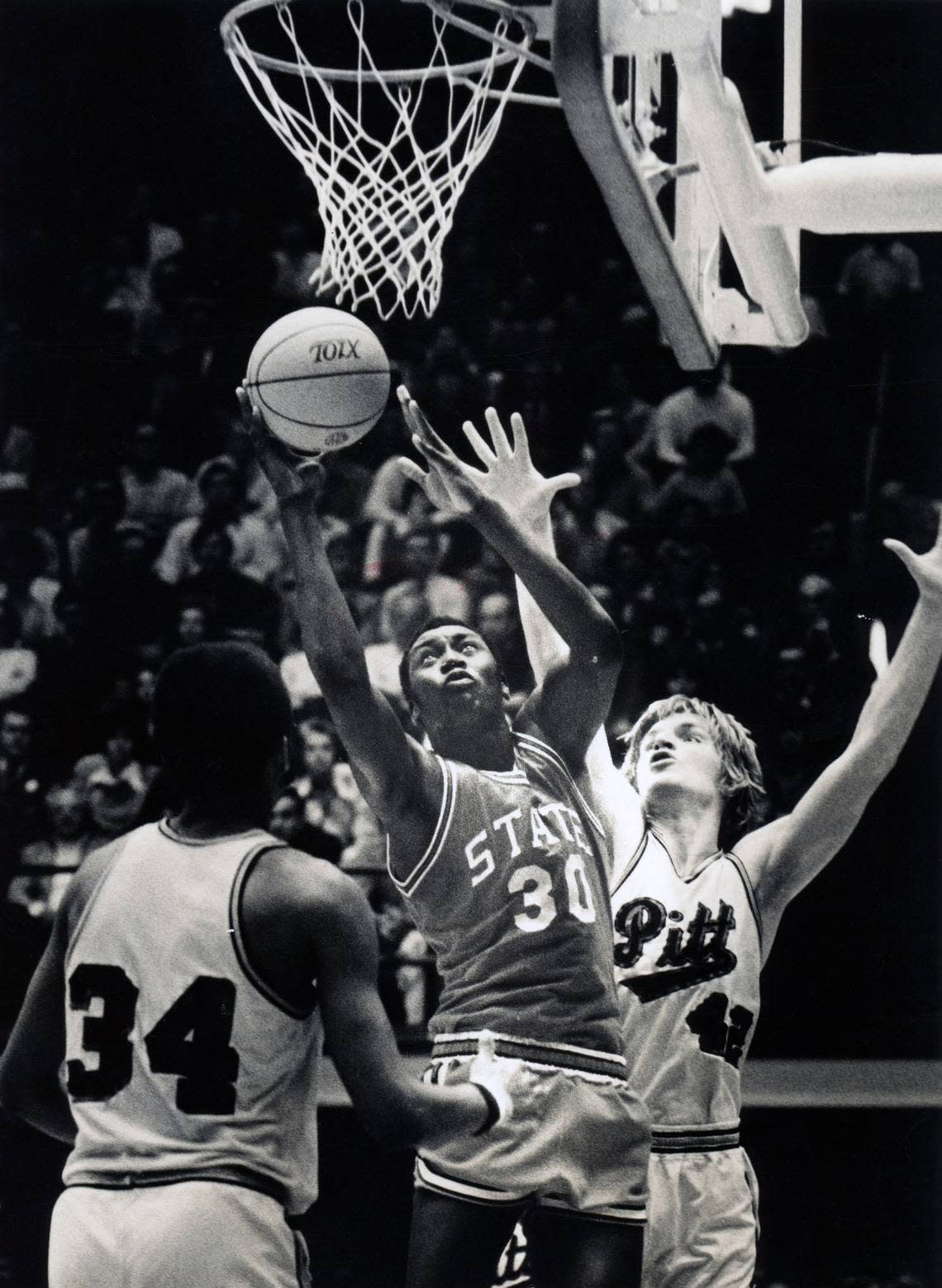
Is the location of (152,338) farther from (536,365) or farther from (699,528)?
(699,528)

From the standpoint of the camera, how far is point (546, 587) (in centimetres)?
394

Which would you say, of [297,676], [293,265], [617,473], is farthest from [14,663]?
[617,473]

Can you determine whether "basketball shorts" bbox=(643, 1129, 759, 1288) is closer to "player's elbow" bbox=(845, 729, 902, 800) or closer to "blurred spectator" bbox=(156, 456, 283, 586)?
"player's elbow" bbox=(845, 729, 902, 800)

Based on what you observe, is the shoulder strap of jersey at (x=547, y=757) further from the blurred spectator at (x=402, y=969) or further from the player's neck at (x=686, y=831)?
the blurred spectator at (x=402, y=969)

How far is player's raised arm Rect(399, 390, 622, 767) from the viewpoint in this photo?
3.85 meters

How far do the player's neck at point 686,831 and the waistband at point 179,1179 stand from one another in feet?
7.31

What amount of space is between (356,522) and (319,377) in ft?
8.82

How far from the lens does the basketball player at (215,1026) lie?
2377mm

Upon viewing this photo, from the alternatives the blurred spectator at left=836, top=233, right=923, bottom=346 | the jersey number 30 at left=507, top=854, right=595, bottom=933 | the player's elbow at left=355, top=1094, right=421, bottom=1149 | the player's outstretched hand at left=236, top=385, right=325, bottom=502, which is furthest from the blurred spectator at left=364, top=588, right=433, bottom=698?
the player's elbow at left=355, top=1094, right=421, bottom=1149

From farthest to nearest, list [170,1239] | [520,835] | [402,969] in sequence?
1. [402,969]
2. [520,835]
3. [170,1239]

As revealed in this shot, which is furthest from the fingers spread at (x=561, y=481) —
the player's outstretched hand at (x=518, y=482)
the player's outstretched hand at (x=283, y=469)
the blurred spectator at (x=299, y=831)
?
the blurred spectator at (x=299, y=831)

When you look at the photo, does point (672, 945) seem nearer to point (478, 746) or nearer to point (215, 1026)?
point (478, 746)

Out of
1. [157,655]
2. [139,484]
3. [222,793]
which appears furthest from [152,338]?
[222,793]

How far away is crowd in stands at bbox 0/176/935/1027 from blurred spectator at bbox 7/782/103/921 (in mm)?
10
